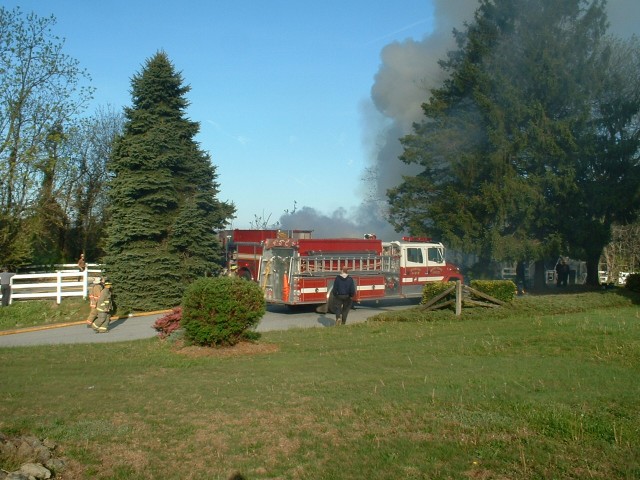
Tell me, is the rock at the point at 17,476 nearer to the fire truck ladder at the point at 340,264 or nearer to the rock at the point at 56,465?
the rock at the point at 56,465

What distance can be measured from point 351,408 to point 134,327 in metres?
13.9

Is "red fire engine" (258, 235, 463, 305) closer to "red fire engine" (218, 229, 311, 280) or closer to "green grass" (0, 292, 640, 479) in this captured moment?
"red fire engine" (218, 229, 311, 280)

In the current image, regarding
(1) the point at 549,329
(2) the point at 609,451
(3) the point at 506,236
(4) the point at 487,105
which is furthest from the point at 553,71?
(2) the point at 609,451

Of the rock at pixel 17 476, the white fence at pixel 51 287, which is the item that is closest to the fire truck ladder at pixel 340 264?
the white fence at pixel 51 287

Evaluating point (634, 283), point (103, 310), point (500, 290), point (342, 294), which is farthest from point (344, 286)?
point (634, 283)

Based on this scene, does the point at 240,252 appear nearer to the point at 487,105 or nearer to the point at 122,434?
the point at 487,105

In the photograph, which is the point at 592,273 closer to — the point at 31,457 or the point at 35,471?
the point at 31,457

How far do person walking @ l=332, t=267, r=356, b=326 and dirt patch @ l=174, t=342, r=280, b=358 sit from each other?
513 cm

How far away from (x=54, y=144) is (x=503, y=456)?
2746cm

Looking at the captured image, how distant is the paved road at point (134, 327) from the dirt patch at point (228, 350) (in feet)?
16.0

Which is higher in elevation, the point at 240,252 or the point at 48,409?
the point at 240,252

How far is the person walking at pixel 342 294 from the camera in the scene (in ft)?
58.4

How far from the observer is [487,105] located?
103 ft

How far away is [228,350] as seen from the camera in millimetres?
12188
